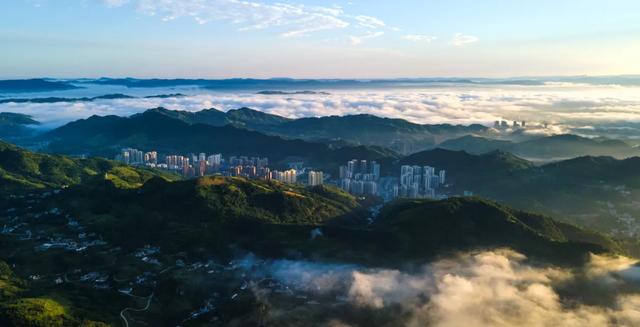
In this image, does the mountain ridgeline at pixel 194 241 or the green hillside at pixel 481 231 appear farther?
the green hillside at pixel 481 231

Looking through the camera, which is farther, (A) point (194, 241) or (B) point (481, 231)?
(B) point (481, 231)

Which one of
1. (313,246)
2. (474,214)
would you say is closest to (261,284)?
(313,246)

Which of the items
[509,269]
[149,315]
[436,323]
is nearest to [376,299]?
A: [436,323]

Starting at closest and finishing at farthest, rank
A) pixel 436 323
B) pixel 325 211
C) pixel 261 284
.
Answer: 1. pixel 436 323
2. pixel 261 284
3. pixel 325 211

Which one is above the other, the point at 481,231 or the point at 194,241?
the point at 481,231

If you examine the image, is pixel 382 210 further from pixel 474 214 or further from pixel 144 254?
pixel 144 254

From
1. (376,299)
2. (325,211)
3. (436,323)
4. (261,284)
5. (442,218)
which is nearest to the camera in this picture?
(436,323)

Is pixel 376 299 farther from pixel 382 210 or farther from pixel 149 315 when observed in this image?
pixel 382 210

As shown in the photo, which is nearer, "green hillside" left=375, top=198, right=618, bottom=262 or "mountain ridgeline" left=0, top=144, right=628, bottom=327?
"mountain ridgeline" left=0, top=144, right=628, bottom=327

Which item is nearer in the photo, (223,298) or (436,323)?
(436,323)
